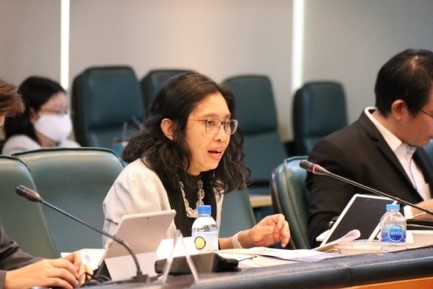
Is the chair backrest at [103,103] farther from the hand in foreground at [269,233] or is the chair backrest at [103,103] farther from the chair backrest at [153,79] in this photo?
the hand in foreground at [269,233]

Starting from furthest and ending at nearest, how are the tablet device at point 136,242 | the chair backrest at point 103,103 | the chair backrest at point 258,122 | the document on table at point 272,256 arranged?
the chair backrest at point 258,122 < the chair backrest at point 103,103 < the document on table at point 272,256 < the tablet device at point 136,242

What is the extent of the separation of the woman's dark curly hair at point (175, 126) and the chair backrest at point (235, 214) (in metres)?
0.46

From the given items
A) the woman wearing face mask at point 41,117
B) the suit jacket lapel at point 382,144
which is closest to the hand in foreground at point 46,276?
the suit jacket lapel at point 382,144

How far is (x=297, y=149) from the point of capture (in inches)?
297

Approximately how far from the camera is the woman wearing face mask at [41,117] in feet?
19.4

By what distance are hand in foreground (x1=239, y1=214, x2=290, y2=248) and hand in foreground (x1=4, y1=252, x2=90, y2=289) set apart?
817 millimetres

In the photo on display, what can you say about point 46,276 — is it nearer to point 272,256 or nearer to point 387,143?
point 272,256

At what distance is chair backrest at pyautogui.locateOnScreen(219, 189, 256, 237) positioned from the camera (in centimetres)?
391

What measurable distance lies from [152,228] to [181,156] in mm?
860

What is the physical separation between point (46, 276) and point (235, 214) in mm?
1515

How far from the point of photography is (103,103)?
21.4 ft

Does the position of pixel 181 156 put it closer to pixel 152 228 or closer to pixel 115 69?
pixel 152 228

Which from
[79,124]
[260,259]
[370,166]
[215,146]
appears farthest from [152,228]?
[79,124]

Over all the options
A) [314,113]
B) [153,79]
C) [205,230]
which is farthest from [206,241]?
[314,113]
